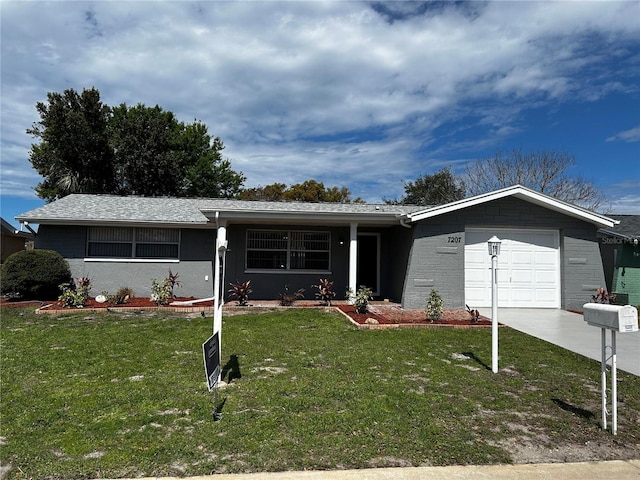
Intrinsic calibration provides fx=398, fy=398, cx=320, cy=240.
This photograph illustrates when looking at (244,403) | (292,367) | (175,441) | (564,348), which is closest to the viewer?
(175,441)

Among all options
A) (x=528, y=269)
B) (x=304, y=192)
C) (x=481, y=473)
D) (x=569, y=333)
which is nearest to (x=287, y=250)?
(x=528, y=269)

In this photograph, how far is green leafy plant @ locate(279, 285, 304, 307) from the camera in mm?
12182

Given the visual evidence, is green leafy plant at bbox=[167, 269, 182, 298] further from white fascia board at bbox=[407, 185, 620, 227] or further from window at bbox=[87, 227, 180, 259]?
white fascia board at bbox=[407, 185, 620, 227]

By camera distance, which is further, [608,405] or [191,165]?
[191,165]

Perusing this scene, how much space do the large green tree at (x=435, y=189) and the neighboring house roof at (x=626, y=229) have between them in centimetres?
1616

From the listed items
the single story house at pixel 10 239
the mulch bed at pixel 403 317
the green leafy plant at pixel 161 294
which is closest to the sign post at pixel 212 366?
the mulch bed at pixel 403 317

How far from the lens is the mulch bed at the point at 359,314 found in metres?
9.46

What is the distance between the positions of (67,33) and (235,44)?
13.2 feet

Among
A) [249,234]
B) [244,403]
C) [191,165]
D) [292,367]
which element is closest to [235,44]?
[249,234]

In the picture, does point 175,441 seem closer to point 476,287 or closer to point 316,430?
point 316,430

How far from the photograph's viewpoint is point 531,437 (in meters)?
3.93

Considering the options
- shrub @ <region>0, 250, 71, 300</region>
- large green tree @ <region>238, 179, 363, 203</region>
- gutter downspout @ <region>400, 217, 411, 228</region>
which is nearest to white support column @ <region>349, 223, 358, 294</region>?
gutter downspout @ <region>400, 217, 411, 228</region>

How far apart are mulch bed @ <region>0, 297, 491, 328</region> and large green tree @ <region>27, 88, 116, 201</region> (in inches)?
683

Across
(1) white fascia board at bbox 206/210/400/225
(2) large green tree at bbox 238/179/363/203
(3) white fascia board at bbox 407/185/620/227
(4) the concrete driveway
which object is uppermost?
(2) large green tree at bbox 238/179/363/203
